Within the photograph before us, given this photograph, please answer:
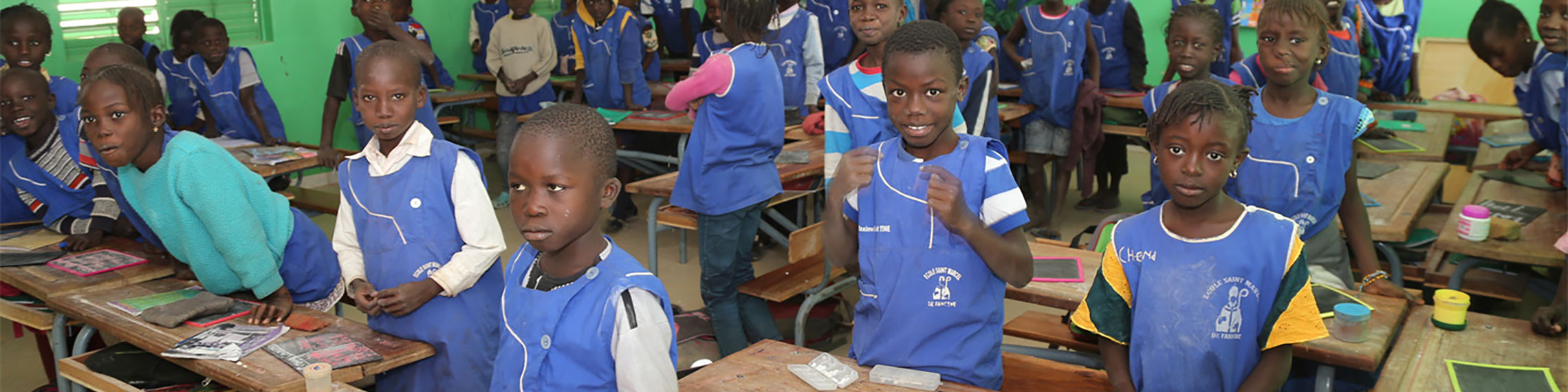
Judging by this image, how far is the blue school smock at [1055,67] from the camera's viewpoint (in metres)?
5.77

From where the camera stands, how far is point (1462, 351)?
2195 mm

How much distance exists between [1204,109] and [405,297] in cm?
164

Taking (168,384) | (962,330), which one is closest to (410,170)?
(168,384)

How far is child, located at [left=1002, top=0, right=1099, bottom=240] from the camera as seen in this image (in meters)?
5.78

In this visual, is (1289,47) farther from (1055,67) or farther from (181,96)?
(181,96)

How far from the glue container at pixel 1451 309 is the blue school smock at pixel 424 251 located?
2.10 meters

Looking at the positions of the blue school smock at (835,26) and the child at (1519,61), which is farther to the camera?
the blue school smock at (835,26)

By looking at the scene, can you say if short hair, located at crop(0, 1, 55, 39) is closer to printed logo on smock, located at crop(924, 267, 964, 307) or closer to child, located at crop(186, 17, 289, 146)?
child, located at crop(186, 17, 289, 146)

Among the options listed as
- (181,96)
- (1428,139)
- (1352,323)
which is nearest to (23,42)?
(181,96)

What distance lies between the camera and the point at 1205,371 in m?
1.81

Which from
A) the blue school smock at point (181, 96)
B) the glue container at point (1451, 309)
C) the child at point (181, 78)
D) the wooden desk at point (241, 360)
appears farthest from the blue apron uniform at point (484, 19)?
the glue container at point (1451, 309)

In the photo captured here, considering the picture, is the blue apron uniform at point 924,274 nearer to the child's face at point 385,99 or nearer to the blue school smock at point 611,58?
the child's face at point 385,99

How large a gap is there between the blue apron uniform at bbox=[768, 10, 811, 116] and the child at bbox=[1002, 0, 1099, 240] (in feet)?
4.03

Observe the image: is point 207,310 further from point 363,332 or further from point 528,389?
point 528,389
